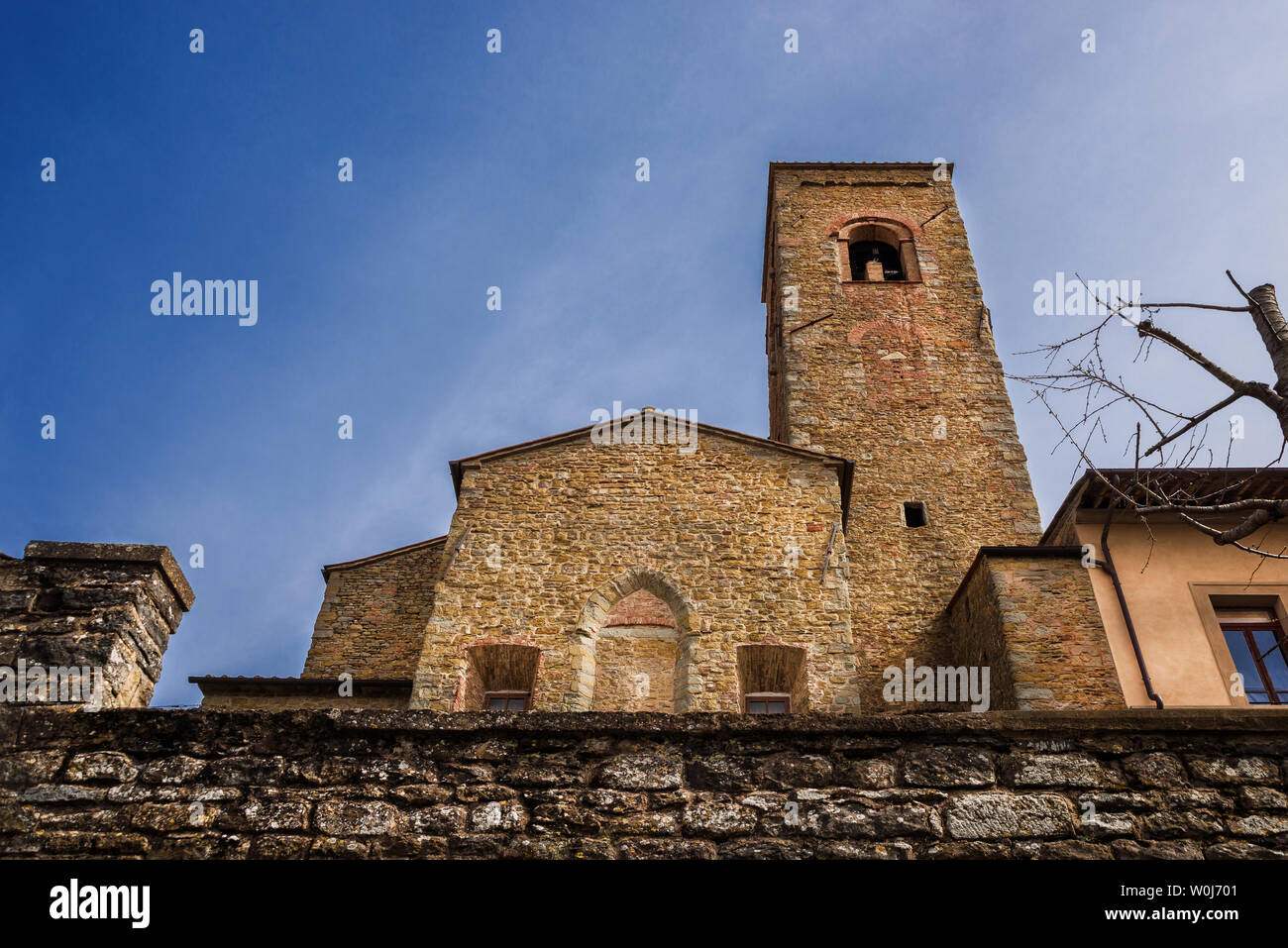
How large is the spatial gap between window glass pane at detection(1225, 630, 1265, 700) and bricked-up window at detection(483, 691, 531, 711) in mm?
7759

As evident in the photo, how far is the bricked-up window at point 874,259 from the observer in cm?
1909

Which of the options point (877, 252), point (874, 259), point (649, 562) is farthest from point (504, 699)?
point (877, 252)

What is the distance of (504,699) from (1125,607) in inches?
279

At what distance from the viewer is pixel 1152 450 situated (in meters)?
7.03

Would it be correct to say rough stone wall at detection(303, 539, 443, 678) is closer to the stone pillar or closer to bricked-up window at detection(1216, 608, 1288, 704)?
the stone pillar

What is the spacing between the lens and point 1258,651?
32.6 feet

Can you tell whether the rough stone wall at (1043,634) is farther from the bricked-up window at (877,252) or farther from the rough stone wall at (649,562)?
the bricked-up window at (877,252)

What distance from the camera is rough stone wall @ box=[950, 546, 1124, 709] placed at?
977cm

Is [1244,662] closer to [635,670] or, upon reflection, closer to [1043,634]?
[1043,634]

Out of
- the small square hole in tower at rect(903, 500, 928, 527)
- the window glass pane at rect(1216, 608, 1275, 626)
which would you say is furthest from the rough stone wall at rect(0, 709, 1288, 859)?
the small square hole in tower at rect(903, 500, 928, 527)
